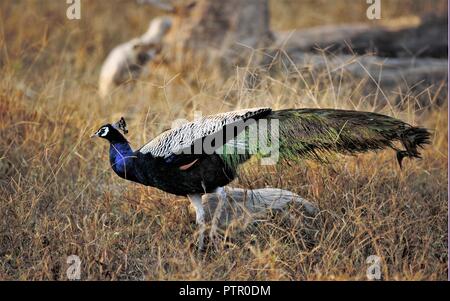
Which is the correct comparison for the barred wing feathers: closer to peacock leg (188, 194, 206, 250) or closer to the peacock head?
the peacock head

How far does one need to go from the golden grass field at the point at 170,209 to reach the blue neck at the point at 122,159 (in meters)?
0.37

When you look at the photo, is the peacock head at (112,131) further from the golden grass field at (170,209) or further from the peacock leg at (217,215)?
the peacock leg at (217,215)

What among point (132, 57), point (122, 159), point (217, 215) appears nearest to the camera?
point (122, 159)

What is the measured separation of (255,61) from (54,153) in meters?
1.96

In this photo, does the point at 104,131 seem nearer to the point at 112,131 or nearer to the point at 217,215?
the point at 112,131

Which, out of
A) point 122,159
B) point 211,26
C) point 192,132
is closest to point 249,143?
point 192,132

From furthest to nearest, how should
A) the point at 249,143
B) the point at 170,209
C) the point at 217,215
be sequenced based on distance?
1. the point at 170,209
2. the point at 217,215
3. the point at 249,143

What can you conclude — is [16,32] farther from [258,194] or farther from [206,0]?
[258,194]

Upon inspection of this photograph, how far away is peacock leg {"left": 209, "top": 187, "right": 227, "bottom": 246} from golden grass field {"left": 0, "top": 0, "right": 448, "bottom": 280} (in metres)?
0.08

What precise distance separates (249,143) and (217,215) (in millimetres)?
466

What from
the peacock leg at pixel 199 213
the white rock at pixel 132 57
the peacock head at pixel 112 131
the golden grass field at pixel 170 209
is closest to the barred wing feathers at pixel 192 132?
the peacock head at pixel 112 131

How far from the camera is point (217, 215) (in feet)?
12.5

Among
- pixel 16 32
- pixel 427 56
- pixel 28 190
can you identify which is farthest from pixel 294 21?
pixel 28 190

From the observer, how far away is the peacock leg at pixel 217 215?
12.1 feet
